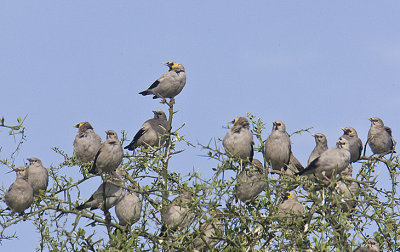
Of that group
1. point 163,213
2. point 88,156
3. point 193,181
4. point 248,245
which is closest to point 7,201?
point 88,156

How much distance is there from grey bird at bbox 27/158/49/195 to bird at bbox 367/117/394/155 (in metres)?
7.15

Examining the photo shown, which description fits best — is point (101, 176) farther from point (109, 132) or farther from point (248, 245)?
point (248, 245)

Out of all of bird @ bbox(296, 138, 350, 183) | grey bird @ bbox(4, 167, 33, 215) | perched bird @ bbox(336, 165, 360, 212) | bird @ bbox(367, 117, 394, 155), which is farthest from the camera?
bird @ bbox(367, 117, 394, 155)

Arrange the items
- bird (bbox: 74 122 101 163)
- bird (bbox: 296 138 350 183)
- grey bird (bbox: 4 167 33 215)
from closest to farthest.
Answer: bird (bbox: 296 138 350 183)
grey bird (bbox: 4 167 33 215)
bird (bbox: 74 122 101 163)

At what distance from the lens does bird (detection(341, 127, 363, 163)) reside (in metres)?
13.1

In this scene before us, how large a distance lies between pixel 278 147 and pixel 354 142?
311 centimetres

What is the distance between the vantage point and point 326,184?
8.70 meters

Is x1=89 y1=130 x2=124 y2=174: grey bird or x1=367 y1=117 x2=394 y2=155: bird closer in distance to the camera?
x1=89 y1=130 x2=124 y2=174: grey bird

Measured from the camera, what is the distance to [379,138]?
13930mm

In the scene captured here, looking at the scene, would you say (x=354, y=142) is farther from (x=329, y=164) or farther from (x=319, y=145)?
(x=329, y=164)

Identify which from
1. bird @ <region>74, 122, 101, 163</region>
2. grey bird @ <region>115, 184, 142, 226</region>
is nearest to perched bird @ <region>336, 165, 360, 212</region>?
grey bird @ <region>115, 184, 142, 226</region>

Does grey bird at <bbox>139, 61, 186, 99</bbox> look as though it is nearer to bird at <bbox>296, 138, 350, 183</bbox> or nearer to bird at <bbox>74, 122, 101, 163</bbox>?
bird at <bbox>74, 122, 101, 163</bbox>

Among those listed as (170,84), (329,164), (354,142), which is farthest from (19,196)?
(354,142)

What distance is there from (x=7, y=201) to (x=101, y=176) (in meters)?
2.27
